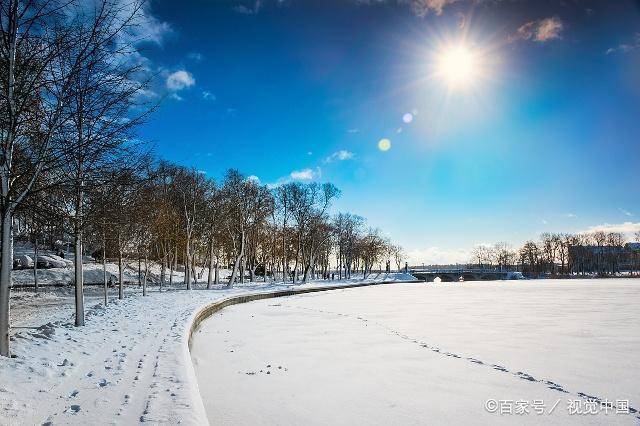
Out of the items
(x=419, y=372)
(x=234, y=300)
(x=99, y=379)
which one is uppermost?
(x=99, y=379)

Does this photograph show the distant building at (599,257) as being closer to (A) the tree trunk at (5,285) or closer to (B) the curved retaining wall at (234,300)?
(B) the curved retaining wall at (234,300)

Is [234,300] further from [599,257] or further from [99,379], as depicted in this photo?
[599,257]

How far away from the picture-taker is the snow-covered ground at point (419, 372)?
6.48 m

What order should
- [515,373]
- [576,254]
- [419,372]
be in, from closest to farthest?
[515,373] < [419,372] < [576,254]

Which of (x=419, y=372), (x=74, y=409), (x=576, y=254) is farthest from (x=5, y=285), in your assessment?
(x=576, y=254)

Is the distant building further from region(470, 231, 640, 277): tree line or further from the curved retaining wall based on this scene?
the curved retaining wall

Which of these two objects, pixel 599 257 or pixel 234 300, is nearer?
pixel 234 300

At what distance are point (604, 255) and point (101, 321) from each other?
485ft

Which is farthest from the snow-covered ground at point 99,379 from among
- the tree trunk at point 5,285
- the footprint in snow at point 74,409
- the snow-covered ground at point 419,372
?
the snow-covered ground at point 419,372

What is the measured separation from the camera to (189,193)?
36.8m

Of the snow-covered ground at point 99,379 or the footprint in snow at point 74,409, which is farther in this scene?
the footprint in snow at point 74,409

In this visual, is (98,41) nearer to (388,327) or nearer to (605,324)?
(388,327)

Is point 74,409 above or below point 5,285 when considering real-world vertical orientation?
below

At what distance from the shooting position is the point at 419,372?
346 inches
